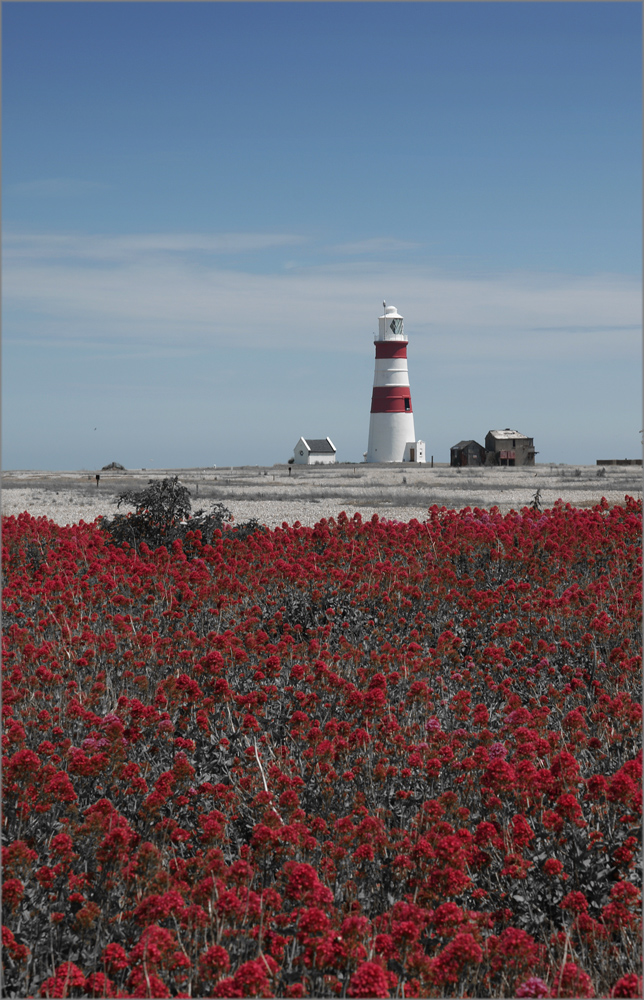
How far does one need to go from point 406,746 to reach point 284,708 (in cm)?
123

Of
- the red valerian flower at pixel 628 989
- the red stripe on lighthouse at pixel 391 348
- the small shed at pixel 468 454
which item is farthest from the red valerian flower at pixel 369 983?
the small shed at pixel 468 454

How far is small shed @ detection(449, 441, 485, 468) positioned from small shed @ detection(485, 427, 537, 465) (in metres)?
0.62

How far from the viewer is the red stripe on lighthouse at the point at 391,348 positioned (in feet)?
241

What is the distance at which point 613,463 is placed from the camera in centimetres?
8000

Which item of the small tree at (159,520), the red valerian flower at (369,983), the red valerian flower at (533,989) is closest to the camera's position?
the red valerian flower at (369,983)

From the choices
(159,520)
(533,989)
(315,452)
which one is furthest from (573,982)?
(315,452)

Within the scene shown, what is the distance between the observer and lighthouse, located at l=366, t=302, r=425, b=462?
7388 centimetres

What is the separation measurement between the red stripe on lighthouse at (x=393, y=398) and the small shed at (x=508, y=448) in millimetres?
9119

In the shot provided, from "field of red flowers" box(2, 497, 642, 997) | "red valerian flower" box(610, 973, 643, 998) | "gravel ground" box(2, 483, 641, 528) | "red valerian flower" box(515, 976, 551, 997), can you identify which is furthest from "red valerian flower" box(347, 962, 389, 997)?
"gravel ground" box(2, 483, 641, 528)

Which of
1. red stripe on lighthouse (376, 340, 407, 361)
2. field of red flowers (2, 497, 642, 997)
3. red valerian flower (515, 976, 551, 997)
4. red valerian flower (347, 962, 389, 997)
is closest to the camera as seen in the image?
red valerian flower (347, 962, 389, 997)

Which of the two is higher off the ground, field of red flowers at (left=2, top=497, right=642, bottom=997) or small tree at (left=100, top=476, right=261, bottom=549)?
small tree at (left=100, top=476, right=261, bottom=549)

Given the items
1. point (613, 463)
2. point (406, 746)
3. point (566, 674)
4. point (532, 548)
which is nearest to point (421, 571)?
point (532, 548)

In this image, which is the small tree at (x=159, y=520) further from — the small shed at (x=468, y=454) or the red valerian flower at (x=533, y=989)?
the small shed at (x=468, y=454)

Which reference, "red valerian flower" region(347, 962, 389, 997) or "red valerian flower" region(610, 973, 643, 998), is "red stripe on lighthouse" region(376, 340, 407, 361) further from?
"red valerian flower" region(347, 962, 389, 997)
